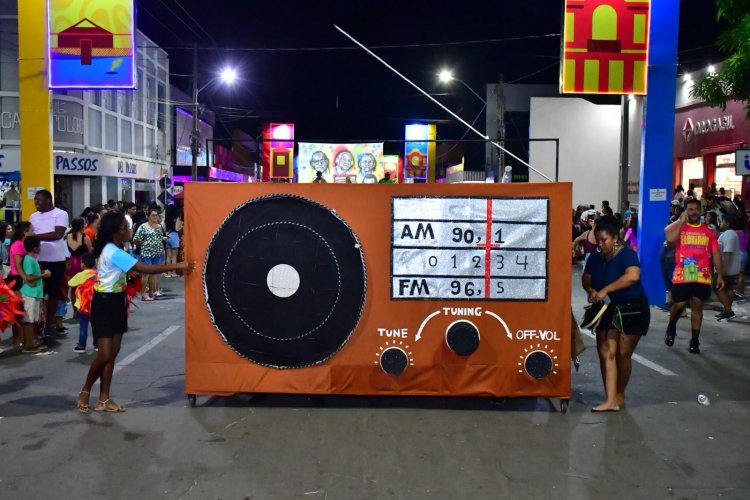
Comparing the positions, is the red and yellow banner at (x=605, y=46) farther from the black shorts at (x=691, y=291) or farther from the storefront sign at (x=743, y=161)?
the black shorts at (x=691, y=291)

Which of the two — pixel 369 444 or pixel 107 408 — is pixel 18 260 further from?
pixel 369 444

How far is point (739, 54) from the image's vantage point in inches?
360

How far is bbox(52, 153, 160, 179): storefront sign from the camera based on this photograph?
88.6ft

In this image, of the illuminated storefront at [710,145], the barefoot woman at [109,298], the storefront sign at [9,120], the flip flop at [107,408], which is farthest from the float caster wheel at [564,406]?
the storefront sign at [9,120]

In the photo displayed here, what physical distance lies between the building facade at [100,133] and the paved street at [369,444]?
1628 centimetres

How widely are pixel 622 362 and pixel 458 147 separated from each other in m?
47.5

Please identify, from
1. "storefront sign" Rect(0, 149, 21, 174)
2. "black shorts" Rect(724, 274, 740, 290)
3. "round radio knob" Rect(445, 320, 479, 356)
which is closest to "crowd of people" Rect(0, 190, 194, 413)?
"round radio knob" Rect(445, 320, 479, 356)

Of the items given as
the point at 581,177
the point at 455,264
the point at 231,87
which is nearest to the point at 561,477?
the point at 455,264

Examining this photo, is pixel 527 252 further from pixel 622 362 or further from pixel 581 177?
pixel 581 177

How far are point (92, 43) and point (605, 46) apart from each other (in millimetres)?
9743

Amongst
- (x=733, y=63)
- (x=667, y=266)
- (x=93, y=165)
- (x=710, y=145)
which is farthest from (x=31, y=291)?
(x=93, y=165)

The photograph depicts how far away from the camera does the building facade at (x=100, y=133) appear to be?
25.9 m

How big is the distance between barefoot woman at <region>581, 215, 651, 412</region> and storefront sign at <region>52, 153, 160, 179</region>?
21033mm

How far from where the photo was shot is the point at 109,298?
246 inches
